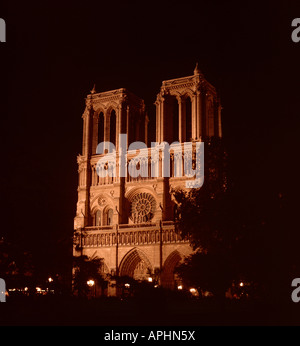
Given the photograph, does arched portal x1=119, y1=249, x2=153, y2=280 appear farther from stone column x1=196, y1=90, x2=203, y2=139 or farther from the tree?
the tree

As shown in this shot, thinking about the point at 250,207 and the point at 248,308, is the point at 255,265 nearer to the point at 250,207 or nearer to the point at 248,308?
the point at 250,207

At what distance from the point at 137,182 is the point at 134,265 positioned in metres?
7.26

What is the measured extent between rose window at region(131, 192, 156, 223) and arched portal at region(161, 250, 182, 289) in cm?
520

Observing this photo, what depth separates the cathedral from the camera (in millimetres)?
46781

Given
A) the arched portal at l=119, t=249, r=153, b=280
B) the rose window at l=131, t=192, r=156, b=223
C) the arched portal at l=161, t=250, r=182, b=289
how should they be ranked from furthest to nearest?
the rose window at l=131, t=192, r=156, b=223 → the arched portal at l=119, t=249, r=153, b=280 → the arched portal at l=161, t=250, r=182, b=289

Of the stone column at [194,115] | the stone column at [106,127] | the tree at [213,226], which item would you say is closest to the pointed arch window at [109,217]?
the stone column at [106,127]

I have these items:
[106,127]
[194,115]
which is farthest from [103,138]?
[194,115]

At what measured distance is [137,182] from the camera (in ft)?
165

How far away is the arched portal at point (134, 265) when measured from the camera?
4738 centimetres

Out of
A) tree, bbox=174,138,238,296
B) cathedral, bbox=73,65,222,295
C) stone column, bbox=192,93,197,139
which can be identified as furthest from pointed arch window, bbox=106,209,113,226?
tree, bbox=174,138,238,296

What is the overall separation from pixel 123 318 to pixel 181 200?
15.9 meters

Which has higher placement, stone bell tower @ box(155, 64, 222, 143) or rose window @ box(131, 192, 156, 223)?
stone bell tower @ box(155, 64, 222, 143)

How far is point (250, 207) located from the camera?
88.3ft

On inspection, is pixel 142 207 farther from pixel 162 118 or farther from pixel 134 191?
pixel 162 118
